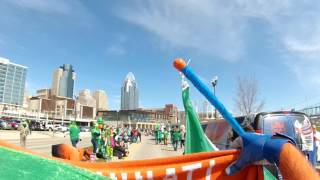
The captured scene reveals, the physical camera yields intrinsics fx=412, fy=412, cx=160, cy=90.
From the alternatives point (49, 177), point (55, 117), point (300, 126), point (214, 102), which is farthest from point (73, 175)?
point (55, 117)

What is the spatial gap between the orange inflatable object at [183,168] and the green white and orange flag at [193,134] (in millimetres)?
988

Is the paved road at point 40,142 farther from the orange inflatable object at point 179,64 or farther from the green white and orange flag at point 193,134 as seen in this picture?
the orange inflatable object at point 179,64

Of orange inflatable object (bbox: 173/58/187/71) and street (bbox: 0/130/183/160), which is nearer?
orange inflatable object (bbox: 173/58/187/71)

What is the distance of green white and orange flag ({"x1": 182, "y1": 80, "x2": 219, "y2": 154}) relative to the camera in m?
3.39

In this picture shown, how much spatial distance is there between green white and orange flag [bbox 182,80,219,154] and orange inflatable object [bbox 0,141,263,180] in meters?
0.99

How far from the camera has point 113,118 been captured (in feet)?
439

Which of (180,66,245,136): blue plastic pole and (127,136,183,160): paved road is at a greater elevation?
(180,66,245,136): blue plastic pole

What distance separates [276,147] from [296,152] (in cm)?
9

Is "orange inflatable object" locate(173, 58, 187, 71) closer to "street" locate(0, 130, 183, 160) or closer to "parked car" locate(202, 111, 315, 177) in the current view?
"street" locate(0, 130, 183, 160)

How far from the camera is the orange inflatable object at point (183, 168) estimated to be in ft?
7.47

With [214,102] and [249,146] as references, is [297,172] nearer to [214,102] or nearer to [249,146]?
[249,146]

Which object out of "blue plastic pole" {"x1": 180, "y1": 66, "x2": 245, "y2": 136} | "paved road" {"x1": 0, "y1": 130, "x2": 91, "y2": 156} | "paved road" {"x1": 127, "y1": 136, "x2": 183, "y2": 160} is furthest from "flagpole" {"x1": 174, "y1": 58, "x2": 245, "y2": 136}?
"paved road" {"x1": 127, "y1": 136, "x2": 183, "y2": 160}

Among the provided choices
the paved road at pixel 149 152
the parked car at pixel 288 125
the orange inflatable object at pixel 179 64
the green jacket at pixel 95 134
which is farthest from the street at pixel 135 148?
the orange inflatable object at pixel 179 64

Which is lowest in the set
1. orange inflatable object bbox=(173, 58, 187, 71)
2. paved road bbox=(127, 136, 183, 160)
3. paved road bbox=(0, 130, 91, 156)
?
→ paved road bbox=(127, 136, 183, 160)
